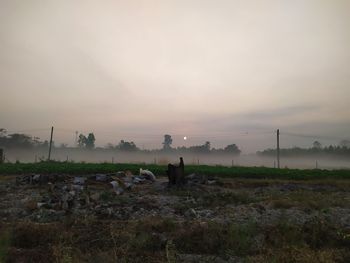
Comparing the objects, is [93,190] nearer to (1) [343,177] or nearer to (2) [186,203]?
(2) [186,203]

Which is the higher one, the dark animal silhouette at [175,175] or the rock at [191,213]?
the dark animal silhouette at [175,175]

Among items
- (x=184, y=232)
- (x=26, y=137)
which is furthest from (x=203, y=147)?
(x=184, y=232)

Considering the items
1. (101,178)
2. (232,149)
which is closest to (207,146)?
(232,149)

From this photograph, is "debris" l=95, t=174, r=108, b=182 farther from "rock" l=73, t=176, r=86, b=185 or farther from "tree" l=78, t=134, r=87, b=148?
"tree" l=78, t=134, r=87, b=148

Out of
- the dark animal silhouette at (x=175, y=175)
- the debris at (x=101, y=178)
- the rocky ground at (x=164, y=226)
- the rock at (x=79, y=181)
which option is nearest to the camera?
the rocky ground at (x=164, y=226)

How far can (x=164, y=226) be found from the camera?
31.5 ft

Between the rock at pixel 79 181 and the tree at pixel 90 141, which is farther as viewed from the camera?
the tree at pixel 90 141

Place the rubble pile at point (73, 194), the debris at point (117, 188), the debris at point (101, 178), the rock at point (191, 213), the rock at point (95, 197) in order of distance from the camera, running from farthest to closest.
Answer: the debris at point (101, 178) < the debris at point (117, 188) < the rock at point (95, 197) < the rubble pile at point (73, 194) < the rock at point (191, 213)

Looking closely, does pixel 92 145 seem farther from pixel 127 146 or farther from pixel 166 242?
pixel 166 242

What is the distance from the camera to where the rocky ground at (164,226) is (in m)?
7.29

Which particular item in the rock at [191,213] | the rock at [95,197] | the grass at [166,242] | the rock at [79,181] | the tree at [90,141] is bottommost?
the grass at [166,242]

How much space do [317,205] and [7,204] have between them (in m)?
11.6

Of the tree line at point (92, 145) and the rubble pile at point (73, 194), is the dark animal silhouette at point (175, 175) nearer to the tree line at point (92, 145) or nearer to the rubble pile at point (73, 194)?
the rubble pile at point (73, 194)

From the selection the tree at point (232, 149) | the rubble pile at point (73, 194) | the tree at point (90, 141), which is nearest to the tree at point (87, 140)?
the tree at point (90, 141)
